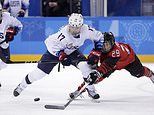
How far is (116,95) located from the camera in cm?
522

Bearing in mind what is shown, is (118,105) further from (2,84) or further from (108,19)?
(108,19)

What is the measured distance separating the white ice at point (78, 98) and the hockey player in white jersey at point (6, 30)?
0.37 meters

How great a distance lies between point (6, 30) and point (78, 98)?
1.19m

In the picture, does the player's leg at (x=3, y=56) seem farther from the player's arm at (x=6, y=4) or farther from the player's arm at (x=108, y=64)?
the player's arm at (x=6, y=4)

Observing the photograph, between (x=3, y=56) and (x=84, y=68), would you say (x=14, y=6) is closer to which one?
(x=3, y=56)

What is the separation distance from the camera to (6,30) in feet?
18.6

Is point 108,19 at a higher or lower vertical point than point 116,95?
higher

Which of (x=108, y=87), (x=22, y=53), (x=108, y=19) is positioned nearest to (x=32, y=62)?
(x=22, y=53)

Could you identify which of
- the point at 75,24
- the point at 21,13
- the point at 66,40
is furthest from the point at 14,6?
the point at 75,24

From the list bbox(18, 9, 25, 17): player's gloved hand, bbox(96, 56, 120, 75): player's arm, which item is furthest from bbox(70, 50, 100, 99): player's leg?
bbox(18, 9, 25, 17): player's gloved hand

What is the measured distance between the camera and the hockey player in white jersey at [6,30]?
5617mm

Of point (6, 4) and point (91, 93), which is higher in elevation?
point (6, 4)

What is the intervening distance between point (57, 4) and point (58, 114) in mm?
5220

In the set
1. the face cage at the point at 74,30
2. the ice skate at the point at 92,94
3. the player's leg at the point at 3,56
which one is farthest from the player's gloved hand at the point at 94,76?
the player's leg at the point at 3,56
